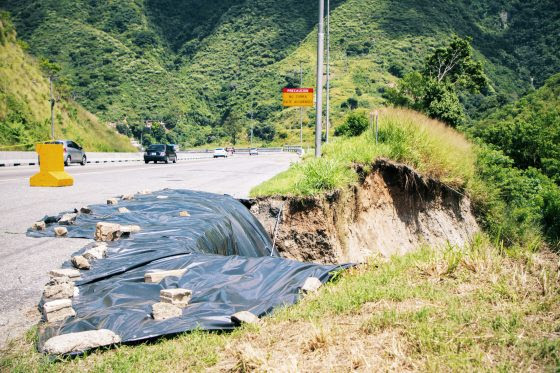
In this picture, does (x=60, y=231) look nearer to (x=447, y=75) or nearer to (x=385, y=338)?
(x=385, y=338)

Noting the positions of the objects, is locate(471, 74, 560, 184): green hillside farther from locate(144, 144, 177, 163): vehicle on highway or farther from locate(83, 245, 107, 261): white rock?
locate(83, 245, 107, 261): white rock

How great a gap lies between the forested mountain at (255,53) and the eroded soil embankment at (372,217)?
242ft

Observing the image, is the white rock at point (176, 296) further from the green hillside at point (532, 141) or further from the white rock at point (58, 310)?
the green hillside at point (532, 141)

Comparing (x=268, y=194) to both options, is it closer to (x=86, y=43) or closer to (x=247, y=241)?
(x=247, y=241)

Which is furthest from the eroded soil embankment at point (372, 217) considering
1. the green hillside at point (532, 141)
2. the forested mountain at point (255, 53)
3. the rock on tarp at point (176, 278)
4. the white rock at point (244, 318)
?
the forested mountain at point (255, 53)

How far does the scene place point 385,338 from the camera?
3609 millimetres

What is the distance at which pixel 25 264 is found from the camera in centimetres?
597

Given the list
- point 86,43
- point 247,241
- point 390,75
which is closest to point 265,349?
point 247,241

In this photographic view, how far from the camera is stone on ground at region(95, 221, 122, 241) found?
22.4 ft

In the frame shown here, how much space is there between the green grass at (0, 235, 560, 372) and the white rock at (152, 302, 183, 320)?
0.33 meters

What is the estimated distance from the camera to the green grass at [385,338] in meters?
Result: 3.29

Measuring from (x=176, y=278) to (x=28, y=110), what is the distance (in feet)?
152

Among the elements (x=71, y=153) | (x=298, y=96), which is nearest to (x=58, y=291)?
(x=71, y=153)

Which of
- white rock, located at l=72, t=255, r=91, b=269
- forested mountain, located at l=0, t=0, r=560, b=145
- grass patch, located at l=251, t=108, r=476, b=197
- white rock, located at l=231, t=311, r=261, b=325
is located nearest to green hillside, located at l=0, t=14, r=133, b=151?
grass patch, located at l=251, t=108, r=476, b=197
